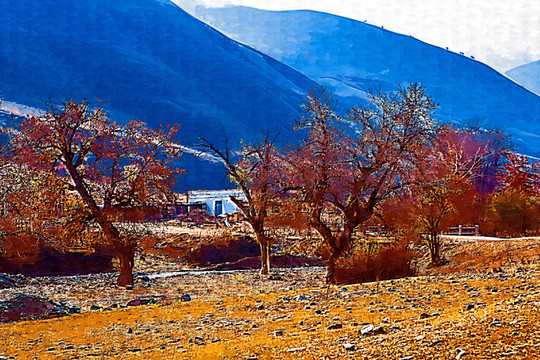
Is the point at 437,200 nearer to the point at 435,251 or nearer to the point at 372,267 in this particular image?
the point at 435,251

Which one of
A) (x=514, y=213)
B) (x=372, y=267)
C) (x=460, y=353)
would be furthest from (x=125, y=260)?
(x=514, y=213)

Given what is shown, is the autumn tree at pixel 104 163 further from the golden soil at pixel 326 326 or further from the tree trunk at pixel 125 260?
the golden soil at pixel 326 326

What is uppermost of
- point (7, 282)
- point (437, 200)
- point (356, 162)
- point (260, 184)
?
point (356, 162)

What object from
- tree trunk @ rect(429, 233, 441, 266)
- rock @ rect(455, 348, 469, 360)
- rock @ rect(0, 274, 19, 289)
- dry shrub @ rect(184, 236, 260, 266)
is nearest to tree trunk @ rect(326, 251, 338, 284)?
tree trunk @ rect(429, 233, 441, 266)

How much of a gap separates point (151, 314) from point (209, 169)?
6677 inches

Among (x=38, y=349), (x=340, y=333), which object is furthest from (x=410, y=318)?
(x=38, y=349)

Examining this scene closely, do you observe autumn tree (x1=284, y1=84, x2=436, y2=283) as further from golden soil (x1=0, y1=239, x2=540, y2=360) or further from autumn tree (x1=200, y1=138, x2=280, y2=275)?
golden soil (x1=0, y1=239, x2=540, y2=360)

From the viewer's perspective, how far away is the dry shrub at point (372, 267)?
2294 cm

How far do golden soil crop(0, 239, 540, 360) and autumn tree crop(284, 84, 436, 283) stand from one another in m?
7.20

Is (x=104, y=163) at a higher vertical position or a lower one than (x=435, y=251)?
higher

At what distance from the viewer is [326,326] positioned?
1050 centimetres

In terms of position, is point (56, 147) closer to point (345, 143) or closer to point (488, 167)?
point (345, 143)

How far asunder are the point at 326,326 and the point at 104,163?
1939cm

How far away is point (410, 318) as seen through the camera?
10312 millimetres
